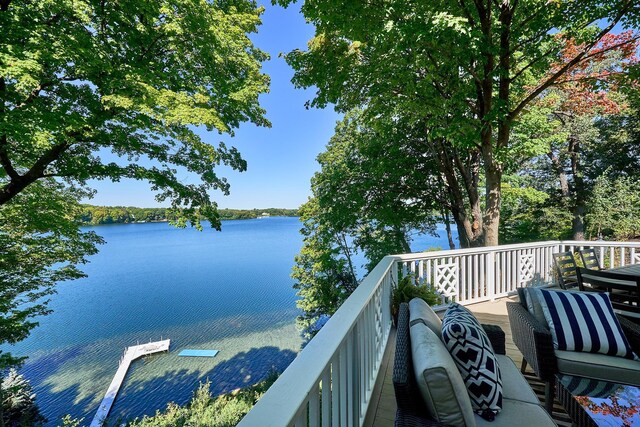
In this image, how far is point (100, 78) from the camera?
4.87 metres

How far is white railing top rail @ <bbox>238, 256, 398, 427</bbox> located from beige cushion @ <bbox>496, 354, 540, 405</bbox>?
106 centimetres

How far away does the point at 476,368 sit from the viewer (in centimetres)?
134

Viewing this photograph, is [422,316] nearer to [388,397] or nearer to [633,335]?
[388,397]

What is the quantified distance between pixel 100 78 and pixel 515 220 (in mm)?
16014

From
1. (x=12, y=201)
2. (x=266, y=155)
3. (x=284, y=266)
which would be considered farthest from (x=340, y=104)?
(x=284, y=266)

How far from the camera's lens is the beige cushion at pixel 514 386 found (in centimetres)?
151

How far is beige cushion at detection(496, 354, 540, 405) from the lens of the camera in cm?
151

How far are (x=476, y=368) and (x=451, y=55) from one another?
4.81 metres

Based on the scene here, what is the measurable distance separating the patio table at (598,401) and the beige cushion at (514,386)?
0.25m

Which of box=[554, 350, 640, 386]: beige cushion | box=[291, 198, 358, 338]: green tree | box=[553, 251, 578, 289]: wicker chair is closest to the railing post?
box=[553, 251, 578, 289]: wicker chair

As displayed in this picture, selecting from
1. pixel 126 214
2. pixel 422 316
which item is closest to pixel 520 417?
pixel 422 316

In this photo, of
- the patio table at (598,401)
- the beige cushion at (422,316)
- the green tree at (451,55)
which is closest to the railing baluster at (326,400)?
the beige cushion at (422,316)

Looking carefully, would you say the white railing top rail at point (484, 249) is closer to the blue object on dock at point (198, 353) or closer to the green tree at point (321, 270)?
the green tree at point (321, 270)

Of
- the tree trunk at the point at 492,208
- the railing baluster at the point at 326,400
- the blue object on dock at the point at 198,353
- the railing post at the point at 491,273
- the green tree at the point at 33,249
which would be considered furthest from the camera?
the blue object on dock at the point at 198,353
